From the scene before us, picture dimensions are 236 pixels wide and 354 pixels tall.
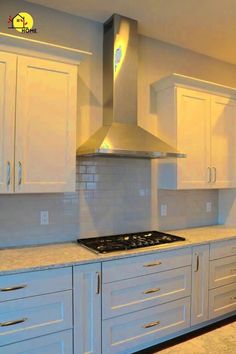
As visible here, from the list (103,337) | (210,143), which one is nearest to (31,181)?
(103,337)

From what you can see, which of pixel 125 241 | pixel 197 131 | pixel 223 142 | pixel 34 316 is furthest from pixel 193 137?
pixel 34 316

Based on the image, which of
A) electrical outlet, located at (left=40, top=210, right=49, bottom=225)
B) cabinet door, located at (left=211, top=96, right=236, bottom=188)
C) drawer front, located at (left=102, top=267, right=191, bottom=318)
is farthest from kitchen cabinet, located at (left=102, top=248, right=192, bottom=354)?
cabinet door, located at (left=211, top=96, right=236, bottom=188)

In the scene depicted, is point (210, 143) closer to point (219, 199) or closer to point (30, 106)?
point (219, 199)

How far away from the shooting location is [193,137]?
9.46ft

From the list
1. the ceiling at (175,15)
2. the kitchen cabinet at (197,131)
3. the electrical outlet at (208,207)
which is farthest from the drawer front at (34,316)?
the ceiling at (175,15)

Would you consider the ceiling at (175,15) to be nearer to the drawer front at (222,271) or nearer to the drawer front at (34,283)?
the drawer front at (34,283)

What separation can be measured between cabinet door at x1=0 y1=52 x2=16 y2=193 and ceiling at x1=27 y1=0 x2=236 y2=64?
2.57ft

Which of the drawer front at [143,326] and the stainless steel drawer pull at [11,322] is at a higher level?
the stainless steel drawer pull at [11,322]

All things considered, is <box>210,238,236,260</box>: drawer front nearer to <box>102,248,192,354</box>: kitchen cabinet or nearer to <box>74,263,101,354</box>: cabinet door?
<box>102,248,192,354</box>: kitchen cabinet

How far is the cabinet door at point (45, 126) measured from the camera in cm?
201

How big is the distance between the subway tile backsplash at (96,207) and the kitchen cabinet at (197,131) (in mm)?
303

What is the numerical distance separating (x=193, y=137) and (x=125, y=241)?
1.32 meters

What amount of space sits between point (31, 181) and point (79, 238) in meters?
0.79

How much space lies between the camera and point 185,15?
250 cm
